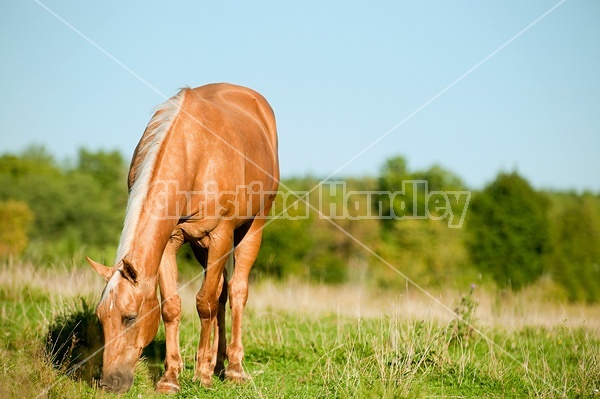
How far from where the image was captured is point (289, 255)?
147ft

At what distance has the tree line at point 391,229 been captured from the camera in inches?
1500

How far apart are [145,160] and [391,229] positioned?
187 ft

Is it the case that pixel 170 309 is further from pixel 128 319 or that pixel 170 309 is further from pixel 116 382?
pixel 116 382

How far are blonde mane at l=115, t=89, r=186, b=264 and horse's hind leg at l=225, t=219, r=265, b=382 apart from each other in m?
1.76

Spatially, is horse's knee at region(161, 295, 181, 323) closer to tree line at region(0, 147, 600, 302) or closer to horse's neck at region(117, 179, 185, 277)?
horse's neck at region(117, 179, 185, 277)

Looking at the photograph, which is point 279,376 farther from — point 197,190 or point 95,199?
point 95,199

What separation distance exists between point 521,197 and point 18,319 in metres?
35.7

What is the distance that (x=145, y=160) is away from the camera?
432 cm

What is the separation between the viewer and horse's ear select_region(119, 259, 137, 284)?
149 inches

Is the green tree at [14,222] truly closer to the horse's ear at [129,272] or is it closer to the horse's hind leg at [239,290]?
the horse's hind leg at [239,290]

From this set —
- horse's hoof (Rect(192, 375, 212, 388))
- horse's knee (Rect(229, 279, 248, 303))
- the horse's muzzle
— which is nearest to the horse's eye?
the horse's muzzle

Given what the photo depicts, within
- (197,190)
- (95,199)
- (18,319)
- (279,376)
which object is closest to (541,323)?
(279,376)

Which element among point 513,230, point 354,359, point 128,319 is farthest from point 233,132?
point 513,230

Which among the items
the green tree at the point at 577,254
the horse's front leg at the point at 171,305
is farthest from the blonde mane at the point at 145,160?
the green tree at the point at 577,254
